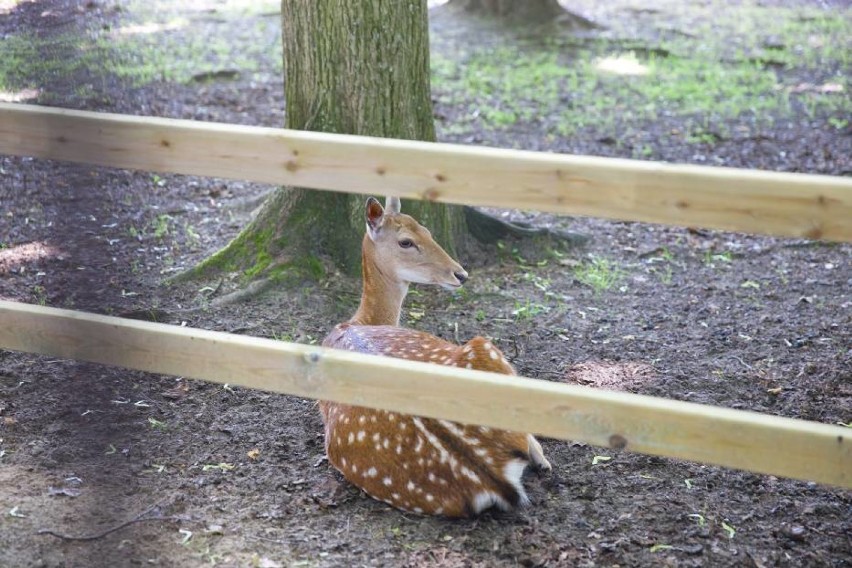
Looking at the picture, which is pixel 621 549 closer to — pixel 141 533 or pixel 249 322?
pixel 141 533

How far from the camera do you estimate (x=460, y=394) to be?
9.32 ft

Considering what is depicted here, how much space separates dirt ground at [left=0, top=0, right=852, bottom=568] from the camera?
345 centimetres

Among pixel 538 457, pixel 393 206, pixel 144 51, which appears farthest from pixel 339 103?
pixel 144 51

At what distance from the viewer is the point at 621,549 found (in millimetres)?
3430

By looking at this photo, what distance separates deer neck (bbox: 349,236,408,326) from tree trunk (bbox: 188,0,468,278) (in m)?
0.60

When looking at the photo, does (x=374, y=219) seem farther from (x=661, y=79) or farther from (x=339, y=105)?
(x=661, y=79)

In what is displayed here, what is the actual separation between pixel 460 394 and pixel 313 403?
1777 millimetres

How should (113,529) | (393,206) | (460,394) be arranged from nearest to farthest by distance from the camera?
(460,394)
(113,529)
(393,206)

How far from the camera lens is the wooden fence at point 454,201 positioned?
8.67 ft

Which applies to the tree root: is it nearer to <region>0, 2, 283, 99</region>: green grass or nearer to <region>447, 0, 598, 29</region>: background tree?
<region>0, 2, 283, 99</region>: green grass

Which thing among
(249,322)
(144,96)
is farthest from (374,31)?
(144,96)

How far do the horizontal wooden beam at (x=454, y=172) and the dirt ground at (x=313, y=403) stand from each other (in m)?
1.23

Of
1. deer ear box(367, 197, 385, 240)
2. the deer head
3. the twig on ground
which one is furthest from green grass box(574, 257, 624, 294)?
the twig on ground

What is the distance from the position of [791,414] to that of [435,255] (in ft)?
5.74
